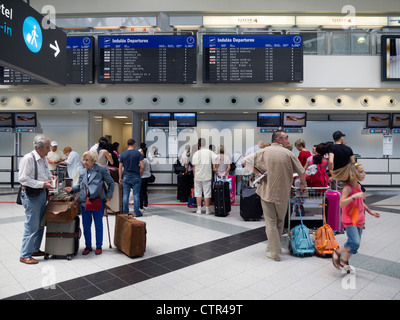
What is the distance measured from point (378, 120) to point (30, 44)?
36.5 feet

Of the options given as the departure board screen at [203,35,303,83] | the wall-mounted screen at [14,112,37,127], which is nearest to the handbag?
the departure board screen at [203,35,303,83]

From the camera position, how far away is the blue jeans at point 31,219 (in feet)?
12.6

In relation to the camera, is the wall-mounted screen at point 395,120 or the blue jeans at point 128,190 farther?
the wall-mounted screen at point 395,120

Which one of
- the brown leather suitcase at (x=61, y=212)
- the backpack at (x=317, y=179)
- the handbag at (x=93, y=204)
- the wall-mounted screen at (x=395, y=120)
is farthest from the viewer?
the wall-mounted screen at (x=395, y=120)

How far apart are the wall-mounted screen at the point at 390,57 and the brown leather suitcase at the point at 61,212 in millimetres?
10136

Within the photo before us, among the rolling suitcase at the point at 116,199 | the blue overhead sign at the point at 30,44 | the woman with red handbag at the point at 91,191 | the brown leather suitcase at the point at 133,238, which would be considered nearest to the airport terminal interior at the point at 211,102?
the brown leather suitcase at the point at 133,238

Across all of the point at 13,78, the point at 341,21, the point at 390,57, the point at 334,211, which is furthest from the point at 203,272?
the point at 341,21

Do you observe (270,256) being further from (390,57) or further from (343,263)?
(390,57)

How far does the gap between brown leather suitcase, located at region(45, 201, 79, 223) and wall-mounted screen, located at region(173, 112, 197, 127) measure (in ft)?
21.5

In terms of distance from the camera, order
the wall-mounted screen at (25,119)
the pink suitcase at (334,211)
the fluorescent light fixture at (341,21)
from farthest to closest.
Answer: the fluorescent light fixture at (341,21) < the wall-mounted screen at (25,119) < the pink suitcase at (334,211)

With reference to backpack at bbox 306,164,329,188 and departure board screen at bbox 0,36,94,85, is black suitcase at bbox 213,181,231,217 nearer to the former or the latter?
backpack at bbox 306,164,329,188

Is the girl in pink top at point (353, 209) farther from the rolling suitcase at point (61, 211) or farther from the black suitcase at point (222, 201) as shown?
the black suitcase at point (222, 201)

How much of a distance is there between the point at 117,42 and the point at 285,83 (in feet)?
18.0

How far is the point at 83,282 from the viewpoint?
3.29 metres
